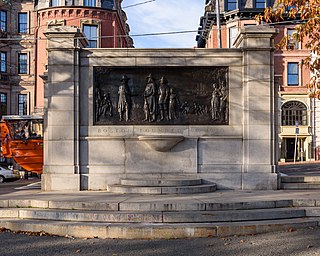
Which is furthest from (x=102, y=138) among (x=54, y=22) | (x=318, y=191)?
(x=54, y=22)

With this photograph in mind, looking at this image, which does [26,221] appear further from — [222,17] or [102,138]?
[222,17]

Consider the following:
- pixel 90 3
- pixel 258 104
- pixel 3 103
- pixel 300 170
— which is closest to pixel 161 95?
pixel 258 104

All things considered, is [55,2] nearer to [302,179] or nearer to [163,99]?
[163,99]

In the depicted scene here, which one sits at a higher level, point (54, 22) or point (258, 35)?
point (54, 22)

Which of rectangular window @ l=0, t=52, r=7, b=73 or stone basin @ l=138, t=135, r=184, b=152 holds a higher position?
rectangular window @ l=0, t=52, r=7, b=73

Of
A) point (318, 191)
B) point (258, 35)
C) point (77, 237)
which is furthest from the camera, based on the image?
point (258, 35)

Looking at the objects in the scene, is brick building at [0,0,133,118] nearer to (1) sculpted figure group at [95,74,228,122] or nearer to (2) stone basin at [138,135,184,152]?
(1) sculpted figure group at [95,74,228,122]

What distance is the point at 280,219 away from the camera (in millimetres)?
10031

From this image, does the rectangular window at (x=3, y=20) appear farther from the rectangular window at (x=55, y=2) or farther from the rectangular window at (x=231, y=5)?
the rectangular window at (x=231, y=5)

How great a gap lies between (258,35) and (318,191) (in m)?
5.29

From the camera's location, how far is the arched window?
46281 millimetres

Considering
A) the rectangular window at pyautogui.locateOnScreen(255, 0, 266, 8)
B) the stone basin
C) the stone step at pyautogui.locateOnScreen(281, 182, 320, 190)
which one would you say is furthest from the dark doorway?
the stone basin

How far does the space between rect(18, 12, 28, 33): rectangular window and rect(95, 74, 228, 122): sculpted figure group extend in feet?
110

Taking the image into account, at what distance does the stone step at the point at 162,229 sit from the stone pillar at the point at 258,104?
14.0 ft
